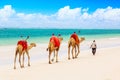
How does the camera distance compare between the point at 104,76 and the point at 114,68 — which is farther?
the point at 114,68

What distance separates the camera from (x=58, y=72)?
13.0 meters

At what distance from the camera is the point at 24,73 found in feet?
42.8

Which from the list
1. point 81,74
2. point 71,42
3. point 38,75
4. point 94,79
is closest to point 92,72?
point 81,74

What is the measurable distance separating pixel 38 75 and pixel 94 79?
8.16 ft

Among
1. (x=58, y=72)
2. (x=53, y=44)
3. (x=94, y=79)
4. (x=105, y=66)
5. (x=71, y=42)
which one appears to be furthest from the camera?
(x=71, y=42)

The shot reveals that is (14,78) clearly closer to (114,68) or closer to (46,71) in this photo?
(46,71)

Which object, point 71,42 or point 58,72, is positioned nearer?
point 58,72

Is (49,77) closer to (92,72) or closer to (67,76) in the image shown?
(67,76)

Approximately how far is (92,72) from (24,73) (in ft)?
9.71

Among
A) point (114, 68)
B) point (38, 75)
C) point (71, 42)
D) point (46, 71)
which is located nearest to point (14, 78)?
point (38, 75)

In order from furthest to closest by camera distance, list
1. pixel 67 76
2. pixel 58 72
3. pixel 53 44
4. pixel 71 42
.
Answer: pixel 71 42 → pixel 53 44 → pixel 58 72 → pixel 67 76

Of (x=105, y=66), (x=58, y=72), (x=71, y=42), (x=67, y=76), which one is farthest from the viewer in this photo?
(x=71, y=42)

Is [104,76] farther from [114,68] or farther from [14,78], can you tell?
[14,78]

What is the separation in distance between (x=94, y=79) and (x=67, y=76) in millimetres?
1239
